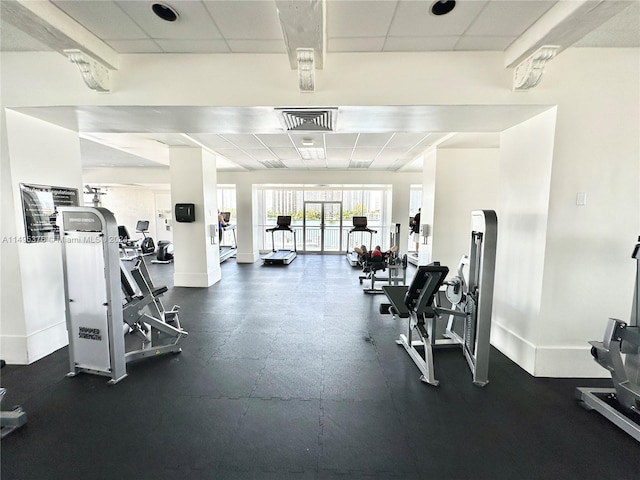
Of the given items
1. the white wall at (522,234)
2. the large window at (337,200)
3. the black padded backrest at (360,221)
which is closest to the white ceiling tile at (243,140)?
the white wall at (522,234)

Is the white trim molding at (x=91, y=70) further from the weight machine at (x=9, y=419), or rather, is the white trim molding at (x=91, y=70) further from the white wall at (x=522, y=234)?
the white wall at (x=522, y=234)

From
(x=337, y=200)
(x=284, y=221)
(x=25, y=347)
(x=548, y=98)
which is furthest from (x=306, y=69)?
(x=337, y=200)

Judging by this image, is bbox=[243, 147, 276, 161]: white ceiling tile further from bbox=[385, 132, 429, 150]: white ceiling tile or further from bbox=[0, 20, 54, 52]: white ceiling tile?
bbox=[0, 20, 54, 52]: white ceiling tile

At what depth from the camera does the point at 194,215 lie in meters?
5.27

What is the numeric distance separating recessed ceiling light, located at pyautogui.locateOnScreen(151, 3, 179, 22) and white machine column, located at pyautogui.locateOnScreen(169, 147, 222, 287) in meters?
3.35

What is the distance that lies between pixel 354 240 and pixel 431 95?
751 cm

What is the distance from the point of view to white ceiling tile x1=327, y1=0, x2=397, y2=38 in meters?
1.87

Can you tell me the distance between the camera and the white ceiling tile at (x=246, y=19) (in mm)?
1875

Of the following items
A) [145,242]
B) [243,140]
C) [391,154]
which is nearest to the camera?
[243,140]

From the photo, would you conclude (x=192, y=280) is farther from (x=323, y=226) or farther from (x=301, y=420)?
(x=323, y=226)

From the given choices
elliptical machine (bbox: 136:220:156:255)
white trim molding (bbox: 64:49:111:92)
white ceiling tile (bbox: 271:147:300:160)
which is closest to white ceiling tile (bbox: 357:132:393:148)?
white ceiling tile (bbox: 271:147:300:160)

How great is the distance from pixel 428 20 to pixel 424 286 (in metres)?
2.19

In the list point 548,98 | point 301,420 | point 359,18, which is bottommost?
point 301,420

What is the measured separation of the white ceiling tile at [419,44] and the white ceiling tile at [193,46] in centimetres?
143
